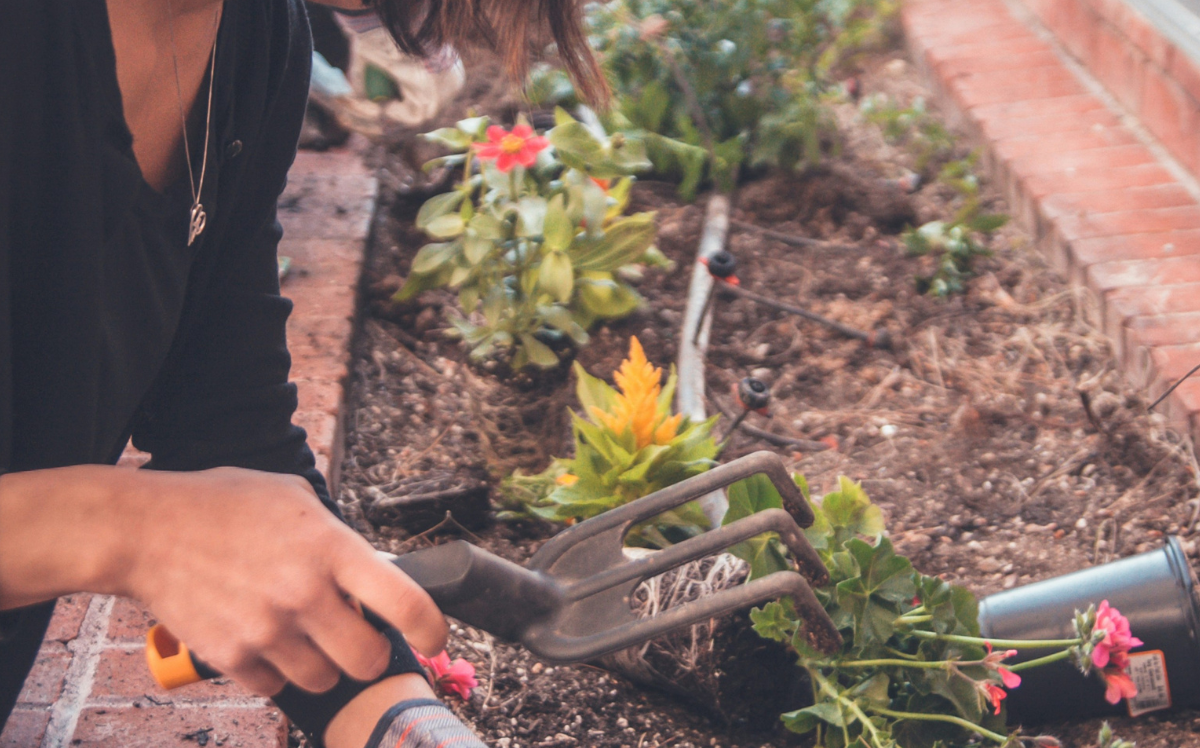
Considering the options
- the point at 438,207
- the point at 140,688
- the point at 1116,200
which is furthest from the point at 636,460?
the point at 1116,200

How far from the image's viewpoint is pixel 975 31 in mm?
2975

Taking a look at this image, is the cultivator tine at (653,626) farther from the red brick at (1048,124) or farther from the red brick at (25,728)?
the red brick at (1048,124)

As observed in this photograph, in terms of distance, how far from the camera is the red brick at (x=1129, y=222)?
208 centimetres

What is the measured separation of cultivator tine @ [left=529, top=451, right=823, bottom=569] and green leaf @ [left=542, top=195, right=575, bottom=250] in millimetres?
893

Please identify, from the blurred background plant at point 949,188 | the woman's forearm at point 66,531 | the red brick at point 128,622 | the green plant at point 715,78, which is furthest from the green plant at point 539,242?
the woman's forearm at point 66,531

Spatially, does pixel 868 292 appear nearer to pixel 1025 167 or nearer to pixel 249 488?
pixel 1025 167

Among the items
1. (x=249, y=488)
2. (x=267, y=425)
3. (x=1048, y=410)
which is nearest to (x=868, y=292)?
(x=1048, y=410)

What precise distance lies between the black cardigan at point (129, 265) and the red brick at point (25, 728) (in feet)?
0.78

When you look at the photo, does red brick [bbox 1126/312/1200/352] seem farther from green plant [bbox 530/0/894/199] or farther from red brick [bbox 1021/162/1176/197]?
green plant [bbox 530/0/894/199]

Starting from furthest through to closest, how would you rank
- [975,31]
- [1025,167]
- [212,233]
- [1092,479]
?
[975,31] → [1025,167] → [1092,479] → [212,233]

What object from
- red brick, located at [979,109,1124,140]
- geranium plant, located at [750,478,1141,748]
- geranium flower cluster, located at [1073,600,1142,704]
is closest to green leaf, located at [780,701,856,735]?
geranium plant, located at [750,478,1141,748]

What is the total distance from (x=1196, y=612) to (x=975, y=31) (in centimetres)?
219

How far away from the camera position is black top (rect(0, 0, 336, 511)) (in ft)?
2.23

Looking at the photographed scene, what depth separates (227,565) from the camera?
614 mm
